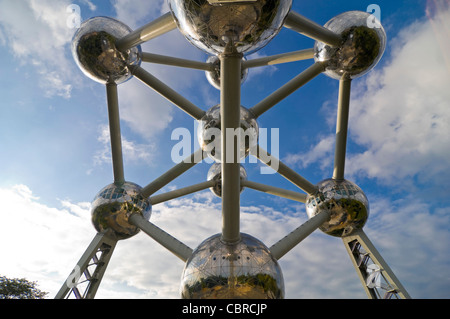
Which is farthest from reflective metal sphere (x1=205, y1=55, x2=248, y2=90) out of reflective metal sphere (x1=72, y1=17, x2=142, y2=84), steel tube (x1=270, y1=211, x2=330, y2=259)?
steel tube (x1=270, y1=211, x2=330, y2=259)

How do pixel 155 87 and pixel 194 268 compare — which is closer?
pixel 194 268

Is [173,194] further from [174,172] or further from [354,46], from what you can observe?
[354,46]

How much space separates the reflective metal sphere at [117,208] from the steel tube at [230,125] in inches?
123

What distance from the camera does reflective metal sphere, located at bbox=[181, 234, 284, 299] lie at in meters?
4.30

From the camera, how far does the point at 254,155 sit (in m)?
6.71

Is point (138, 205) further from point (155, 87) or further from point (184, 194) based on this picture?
point (155, 87)

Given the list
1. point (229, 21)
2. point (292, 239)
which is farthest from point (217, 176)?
point (229, 21)

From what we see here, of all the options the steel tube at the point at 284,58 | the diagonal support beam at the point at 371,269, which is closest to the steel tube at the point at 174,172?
the steel tube at the point at 284,58

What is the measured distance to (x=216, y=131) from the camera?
20.8 feet

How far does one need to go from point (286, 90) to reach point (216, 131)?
156 centimetres

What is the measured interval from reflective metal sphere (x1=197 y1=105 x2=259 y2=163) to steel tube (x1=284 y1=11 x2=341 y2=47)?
169cm
